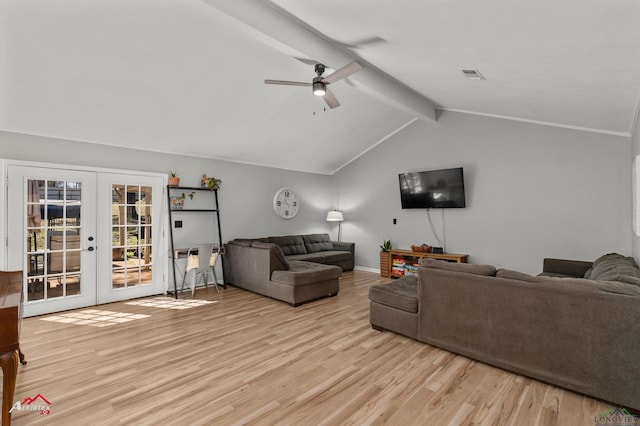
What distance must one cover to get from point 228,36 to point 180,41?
48 centimetres

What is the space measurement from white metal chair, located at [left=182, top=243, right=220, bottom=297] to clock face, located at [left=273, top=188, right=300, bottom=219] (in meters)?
1.91

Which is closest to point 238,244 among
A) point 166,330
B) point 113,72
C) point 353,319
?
point 166,330

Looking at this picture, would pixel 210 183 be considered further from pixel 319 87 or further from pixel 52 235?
pixel 319 87

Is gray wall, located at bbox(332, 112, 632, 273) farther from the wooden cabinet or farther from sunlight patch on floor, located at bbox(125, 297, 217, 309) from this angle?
sunlight patch on floor, located at bbox(125, 297, 217, 309)

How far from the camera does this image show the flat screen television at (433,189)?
569 cm

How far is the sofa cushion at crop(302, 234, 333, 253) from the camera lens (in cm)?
702

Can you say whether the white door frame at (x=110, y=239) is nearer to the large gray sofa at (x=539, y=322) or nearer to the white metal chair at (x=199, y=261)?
the white metal chair at (x=199, y=261)

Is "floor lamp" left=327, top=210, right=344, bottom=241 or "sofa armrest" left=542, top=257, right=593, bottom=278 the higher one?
"floor lamp" left=327, top=210, right=344, bottom=241

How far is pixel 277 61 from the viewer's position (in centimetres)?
371

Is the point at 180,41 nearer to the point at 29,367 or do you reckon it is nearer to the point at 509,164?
the point at 29,367

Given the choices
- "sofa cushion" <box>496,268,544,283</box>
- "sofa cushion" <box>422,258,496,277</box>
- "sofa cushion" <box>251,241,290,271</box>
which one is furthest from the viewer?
"sofa cushion" <box>251,241,290,271</box>

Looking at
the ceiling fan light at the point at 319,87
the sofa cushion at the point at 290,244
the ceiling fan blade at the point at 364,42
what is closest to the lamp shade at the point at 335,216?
the sofa cushion at the point at 290,244

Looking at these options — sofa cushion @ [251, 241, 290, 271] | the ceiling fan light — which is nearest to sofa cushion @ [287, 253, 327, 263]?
sofa cushion @ [251, 241, 290, 271]

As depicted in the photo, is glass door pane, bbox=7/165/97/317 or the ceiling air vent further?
glass door pane, bbox=7/165/97/317
